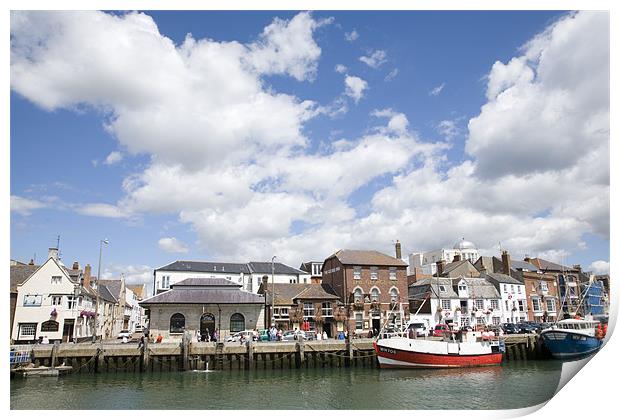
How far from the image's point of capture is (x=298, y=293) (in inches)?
1844

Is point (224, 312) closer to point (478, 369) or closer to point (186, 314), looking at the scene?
point (186, 314)

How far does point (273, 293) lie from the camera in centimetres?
4375

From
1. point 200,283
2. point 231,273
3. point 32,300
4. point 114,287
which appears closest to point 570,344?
point 200,283

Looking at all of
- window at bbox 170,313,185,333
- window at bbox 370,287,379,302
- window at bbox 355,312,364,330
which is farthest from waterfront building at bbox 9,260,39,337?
window at bbox 370,287,379,302

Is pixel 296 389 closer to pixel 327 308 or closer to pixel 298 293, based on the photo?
pixel 327 308

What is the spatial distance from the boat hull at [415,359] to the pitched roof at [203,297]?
43.3 feet

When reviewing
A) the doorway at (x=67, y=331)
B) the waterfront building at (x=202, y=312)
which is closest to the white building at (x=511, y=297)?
the waterfront building at (x=202, y=312)

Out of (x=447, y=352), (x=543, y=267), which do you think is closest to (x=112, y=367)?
(x=447, y=352)

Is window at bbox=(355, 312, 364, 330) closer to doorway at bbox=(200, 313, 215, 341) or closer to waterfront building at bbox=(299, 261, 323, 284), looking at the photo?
doorway at bbox=(200, 313, 215, 341)

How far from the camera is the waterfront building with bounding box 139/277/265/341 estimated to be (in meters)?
39.7

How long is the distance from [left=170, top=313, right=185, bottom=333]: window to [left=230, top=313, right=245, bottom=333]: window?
13.3 ft

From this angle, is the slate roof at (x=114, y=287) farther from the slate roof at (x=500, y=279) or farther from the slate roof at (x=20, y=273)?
the slate roof at (x=500, y=279)

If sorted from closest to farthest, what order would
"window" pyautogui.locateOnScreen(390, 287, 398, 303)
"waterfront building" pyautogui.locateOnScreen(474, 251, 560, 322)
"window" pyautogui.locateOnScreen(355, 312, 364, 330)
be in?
"window" pyautogui.locateOnScreen(355, 312, 364, 330), "window" pyautogui.locateOnScreen(390, 287, 398, 303), "waterfront building" pyautogui.locateOnScreen(474, 251, 560, 322)

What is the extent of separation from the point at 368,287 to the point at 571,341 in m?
18.1
